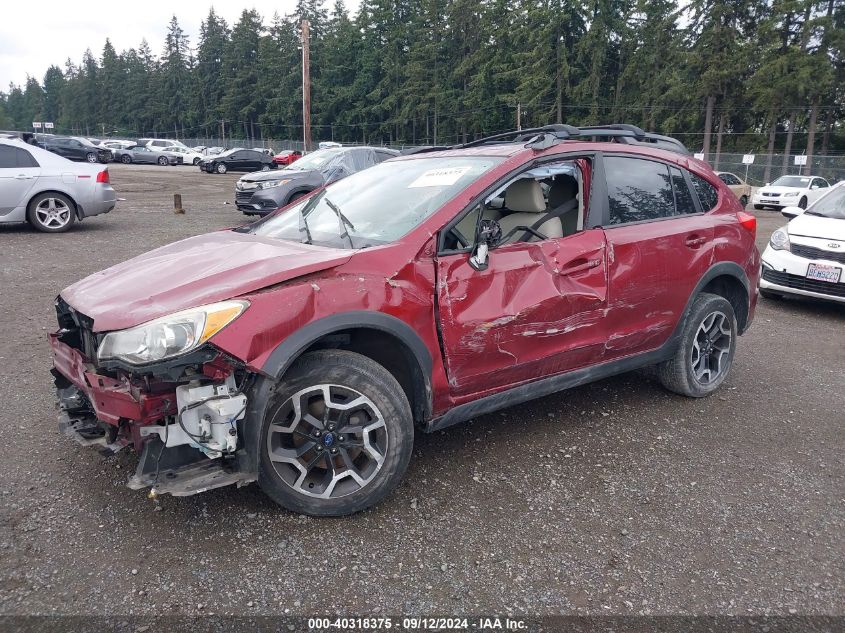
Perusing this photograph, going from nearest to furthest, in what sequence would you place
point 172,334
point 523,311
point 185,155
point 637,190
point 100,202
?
1. point 172,334
2. point 523,311
3. point 637,190
4. point 100,202
5. point 185,155

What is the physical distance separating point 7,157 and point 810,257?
11.6 m

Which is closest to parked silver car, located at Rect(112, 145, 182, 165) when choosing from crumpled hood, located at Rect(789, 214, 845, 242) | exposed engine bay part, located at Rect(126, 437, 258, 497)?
crumpled hood, located at Rect(789, 214, 845, 242)

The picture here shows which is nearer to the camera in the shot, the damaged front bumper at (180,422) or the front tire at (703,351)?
the damaged front bumper at (180,422)

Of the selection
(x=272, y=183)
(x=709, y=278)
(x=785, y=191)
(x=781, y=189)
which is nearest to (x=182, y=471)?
(x=709, y=278)

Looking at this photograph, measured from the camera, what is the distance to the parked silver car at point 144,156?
143 ft

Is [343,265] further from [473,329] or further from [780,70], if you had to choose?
[780,70]

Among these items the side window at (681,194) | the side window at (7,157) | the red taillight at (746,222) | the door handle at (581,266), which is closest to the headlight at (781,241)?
the red taillight at (746,222)

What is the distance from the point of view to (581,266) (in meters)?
3.73

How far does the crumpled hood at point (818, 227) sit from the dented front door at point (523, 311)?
481cm

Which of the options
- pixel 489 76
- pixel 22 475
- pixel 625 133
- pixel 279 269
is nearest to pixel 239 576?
pixel 279 269

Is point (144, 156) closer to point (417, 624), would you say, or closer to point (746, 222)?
point (746, 222)

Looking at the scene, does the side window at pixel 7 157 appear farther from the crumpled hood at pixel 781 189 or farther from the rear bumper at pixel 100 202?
the crumpled hood at pixel 781 189

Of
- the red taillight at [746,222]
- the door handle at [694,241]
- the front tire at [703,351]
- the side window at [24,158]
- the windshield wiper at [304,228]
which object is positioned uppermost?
the side window at [24,158]

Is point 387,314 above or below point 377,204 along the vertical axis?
below
